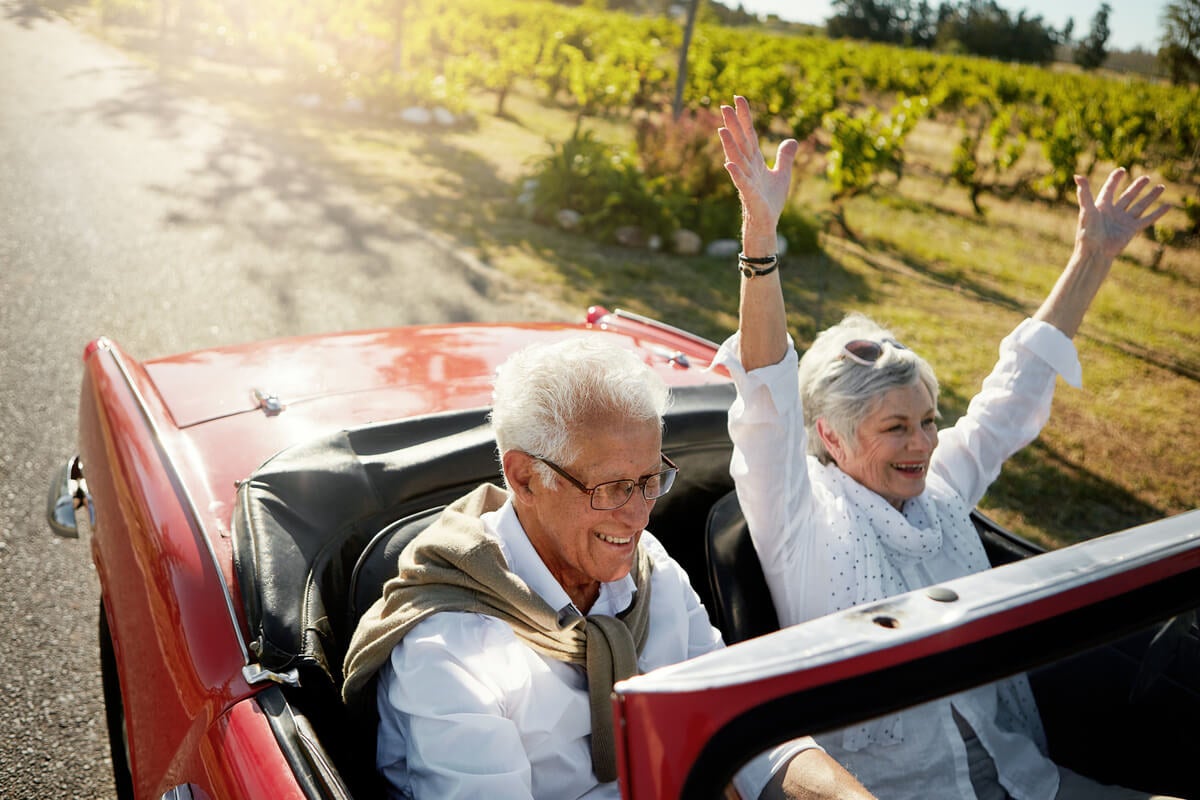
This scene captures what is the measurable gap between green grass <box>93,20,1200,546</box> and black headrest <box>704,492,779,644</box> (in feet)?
8.68

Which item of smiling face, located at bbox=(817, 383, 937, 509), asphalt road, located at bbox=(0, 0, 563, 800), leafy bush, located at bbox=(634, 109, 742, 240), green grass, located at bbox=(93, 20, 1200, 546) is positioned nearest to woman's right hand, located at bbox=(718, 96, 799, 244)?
smiling face, located at bbox=(817, 383, 937, 509)

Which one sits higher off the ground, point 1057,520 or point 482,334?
point 482,334

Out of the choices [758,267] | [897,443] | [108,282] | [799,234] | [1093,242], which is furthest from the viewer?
[799,234]

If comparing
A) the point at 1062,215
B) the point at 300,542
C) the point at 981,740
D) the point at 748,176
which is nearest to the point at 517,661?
the point at 300,542

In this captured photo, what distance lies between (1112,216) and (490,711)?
227cm

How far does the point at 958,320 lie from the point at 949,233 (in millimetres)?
3773

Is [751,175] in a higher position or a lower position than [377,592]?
higher

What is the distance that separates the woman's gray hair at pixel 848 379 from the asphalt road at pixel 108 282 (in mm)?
2164

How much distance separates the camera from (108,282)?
20.4 ft

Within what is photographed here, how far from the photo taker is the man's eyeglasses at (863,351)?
2.28 m

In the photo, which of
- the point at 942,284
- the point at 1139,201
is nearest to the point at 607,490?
the point at 1139,201

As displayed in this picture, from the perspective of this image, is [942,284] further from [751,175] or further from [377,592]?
[377,592]

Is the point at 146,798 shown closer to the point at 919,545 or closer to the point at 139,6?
the point at 919,545

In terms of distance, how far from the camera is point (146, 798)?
1.88 meters
